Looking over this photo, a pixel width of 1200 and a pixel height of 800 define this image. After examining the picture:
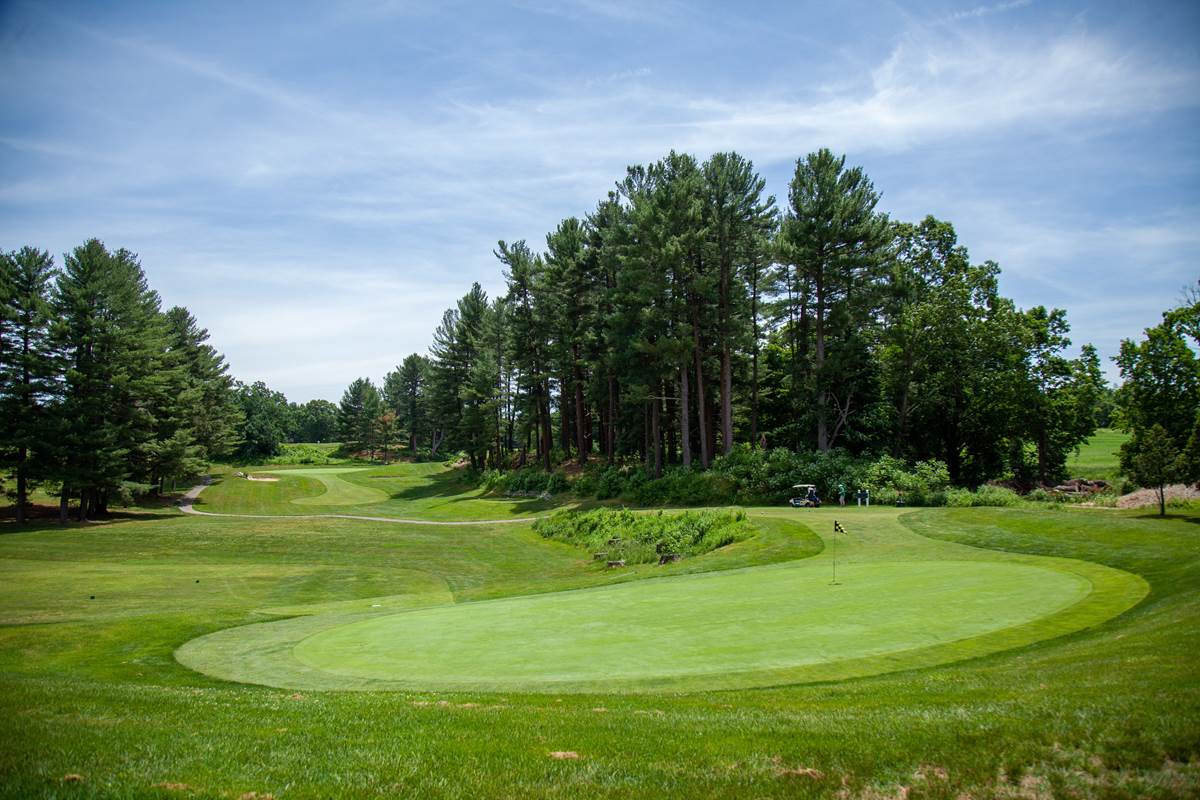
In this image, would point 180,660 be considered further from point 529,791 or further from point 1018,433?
point 1018,433

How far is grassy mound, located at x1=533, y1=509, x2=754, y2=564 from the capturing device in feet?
91.5

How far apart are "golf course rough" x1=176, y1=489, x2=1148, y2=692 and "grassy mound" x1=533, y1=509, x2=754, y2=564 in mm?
7679

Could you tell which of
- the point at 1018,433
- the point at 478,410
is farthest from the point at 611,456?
the point at 1018,433

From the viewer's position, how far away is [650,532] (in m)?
31.3

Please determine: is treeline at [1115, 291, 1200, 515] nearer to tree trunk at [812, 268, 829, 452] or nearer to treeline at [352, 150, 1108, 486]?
treeline at [352, 150, 1108, 486]

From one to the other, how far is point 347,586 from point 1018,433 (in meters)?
42.8

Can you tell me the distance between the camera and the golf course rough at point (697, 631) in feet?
35.7

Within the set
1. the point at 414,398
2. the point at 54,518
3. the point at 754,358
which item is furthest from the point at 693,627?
the point at 414,398

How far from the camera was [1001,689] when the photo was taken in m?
8.17

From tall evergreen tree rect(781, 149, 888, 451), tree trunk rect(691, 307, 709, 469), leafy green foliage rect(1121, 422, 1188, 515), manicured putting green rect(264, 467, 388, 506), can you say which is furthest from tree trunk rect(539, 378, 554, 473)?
leafy green foliage rect(1121, 422, 1188, 515)

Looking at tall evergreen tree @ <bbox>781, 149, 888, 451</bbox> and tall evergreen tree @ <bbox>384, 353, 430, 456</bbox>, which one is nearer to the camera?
tall evergreen tree @ <bbox>781, 149, 888, 451</bbox>

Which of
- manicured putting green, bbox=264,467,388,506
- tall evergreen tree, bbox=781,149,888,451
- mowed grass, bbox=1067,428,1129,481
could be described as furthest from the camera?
manicured putting green, bbox=264,467,388,506

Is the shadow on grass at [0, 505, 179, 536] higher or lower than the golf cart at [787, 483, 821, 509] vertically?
lower

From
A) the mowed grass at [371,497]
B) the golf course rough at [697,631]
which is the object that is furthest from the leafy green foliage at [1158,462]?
the mowed grass at [371,497]
